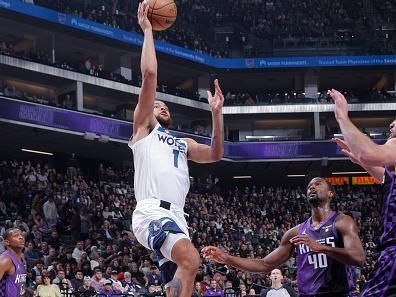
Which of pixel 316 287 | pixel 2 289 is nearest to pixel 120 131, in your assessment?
pixel 2 289

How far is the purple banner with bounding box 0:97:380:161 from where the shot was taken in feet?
85.0

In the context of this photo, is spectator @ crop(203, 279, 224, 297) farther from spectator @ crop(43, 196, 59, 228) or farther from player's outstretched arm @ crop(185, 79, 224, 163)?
player's outstretched arm @ crop(185, 79, 224, 163)

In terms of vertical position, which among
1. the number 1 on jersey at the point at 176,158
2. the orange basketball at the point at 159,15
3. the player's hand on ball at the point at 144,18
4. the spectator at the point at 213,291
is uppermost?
the orange basketball at the point at 159,15

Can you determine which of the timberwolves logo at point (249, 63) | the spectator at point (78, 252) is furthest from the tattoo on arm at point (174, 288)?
the timberwolves logo at point (249, 63)

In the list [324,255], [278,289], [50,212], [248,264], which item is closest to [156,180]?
[248,264]

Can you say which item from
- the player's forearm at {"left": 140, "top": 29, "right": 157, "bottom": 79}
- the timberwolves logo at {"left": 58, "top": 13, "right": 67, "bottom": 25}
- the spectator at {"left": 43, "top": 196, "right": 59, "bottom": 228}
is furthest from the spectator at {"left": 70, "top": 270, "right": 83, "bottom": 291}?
the timberwolves logo at {"left": 58, "top": 13, "right": 67, "bottom": 25}

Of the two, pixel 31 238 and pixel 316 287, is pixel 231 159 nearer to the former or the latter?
pixel 31 238

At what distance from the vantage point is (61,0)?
33.6m

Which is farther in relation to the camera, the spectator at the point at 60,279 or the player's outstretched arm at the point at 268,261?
the spectator at the point at 60,279

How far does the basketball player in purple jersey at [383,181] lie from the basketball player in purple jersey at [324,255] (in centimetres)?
104

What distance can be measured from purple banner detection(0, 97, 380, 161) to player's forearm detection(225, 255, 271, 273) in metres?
20.3

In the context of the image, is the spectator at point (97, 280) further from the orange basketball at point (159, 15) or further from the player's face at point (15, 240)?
the orange basketball at point (159, 15)

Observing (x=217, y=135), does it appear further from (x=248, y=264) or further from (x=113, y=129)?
(x=113, y=129)

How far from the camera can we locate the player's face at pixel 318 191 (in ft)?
21.5
